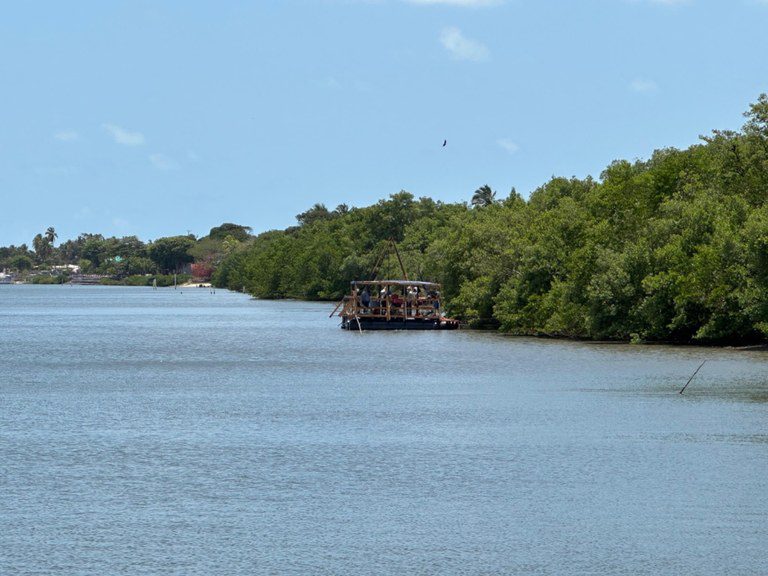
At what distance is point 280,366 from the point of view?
61.5 metres

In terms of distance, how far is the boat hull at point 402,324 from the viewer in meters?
97.2

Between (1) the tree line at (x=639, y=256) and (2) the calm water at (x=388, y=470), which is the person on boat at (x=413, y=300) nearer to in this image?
(1) the tree line at (x=639, y=256)

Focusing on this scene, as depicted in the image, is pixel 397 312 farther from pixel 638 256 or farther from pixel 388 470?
pixel 388 470

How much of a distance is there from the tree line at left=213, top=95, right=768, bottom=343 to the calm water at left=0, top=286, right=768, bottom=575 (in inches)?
343

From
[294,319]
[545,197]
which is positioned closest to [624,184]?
[545,197]

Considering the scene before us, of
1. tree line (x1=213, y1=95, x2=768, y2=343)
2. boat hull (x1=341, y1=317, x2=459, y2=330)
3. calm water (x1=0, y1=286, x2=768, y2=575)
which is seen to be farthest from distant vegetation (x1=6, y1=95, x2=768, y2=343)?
calm water (x1=0, y1=286, x2=768, y2=575)

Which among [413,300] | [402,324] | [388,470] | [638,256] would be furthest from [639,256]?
[388,470]

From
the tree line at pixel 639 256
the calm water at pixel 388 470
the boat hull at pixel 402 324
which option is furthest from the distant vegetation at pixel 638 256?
the calm water at pixel 388 470

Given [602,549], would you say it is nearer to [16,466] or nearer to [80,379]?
[16,466]

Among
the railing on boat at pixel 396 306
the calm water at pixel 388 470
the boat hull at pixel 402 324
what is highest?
the railing on boat at pixel 396 306

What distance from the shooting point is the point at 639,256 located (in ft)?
236

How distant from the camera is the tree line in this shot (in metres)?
66.2

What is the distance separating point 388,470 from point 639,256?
45.9 meters

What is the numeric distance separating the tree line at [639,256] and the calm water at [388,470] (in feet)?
28.5
